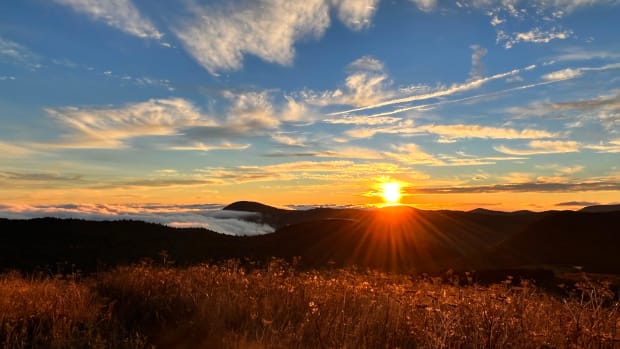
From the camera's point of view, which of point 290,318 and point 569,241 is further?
point 569,241

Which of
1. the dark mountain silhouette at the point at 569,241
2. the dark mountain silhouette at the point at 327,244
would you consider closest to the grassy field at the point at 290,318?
the dark mountain silhouette at the point at 327,244

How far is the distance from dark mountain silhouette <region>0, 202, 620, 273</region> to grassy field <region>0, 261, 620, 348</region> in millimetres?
14482

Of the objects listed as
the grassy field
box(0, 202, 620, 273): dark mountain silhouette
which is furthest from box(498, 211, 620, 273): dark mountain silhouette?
the grassy field

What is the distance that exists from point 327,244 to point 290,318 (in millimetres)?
23761

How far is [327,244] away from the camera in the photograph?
30141mm

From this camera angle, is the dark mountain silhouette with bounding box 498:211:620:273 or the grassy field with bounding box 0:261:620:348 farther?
the dark mountain silhouette with bounding box 498:211:620:273

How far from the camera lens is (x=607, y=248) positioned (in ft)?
90.9

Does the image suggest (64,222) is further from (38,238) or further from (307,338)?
(307,338)

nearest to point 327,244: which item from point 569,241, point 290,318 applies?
point 569,241

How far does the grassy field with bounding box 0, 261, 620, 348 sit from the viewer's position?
17.2 ft

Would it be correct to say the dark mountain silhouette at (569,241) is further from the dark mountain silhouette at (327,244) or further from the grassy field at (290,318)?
the grassy field at (290,318)

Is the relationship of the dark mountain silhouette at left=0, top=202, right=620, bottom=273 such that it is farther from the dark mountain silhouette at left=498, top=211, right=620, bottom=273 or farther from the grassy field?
the grassy field

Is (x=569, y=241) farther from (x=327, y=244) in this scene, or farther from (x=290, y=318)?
(x=290, y=318)

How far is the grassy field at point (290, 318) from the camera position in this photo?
523 cm
